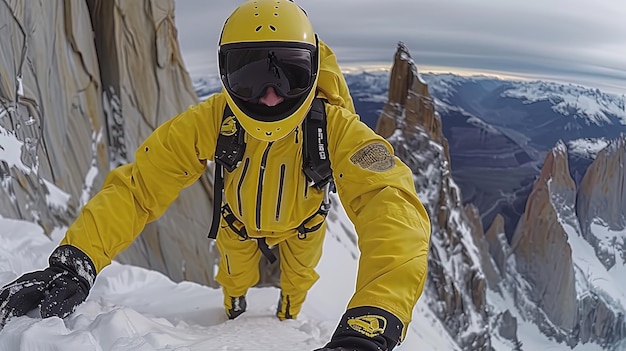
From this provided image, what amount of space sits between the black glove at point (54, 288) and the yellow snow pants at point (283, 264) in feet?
1.41

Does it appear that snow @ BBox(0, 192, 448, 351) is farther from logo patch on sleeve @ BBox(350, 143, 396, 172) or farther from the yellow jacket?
logo patch on sleeve @ BBox(350, 143, 396, 172)

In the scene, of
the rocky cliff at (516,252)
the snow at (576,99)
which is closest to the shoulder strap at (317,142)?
the snow at (576,99)

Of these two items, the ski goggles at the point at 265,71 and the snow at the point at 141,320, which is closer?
the snow at the point at 141,320

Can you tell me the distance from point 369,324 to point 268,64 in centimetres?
46

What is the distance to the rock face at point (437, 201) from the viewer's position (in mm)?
9562

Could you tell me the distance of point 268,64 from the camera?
2.57 feet

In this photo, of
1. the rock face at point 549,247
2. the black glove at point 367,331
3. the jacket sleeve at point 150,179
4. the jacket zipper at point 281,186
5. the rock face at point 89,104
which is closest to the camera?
the black glove at point 367,331

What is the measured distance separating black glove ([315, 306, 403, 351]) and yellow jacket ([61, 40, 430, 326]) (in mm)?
17

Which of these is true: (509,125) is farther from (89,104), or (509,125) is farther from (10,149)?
Answer: (10,149)

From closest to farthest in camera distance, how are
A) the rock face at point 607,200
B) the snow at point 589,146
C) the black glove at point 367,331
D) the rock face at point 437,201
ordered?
the black glove at point 367,331 → the rock face at point 607,200 → the snow at point 589,146 → the rock face at point 437,201

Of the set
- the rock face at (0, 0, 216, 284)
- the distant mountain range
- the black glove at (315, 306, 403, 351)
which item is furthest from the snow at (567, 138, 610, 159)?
the black glove at (315, 306, 403, 351)

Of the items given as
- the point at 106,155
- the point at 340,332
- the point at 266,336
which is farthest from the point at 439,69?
the point at 340,332

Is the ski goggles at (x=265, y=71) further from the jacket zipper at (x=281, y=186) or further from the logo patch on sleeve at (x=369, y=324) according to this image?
the logo patch on sleeve at (x=369, y=324)

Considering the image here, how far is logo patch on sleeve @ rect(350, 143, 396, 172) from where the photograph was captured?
29.2 inches
